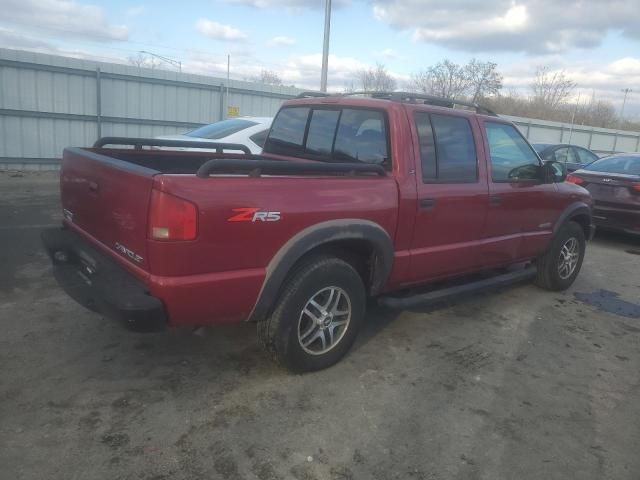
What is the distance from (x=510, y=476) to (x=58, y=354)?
2984 mm

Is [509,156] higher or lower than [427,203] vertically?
higher

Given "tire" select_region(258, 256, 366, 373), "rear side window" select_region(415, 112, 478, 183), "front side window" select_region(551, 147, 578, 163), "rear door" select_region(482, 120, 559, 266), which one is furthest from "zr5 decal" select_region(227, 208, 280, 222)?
"front side window" select_region(551, 147, 578, 163)

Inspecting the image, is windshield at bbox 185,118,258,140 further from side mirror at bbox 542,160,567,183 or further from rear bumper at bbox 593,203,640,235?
rear bumper at bbox 593,203,640,235

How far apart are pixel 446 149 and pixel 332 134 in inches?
36.2

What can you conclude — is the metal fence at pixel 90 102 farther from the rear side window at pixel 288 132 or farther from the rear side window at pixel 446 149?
the rear side window at pixel 446 149

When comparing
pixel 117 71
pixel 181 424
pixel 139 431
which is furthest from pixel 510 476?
pixel 117 71

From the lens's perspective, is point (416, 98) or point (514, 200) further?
point (514, 200)

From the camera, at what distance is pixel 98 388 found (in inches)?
127

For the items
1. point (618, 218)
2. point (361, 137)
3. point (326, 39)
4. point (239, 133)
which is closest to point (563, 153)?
point (618, 218)

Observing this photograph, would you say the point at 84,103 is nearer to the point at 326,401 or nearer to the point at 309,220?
the point at 309,220

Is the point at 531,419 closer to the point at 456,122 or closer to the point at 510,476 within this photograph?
the point at 510,476

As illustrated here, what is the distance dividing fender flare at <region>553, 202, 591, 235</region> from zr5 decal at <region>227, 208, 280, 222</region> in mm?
3592

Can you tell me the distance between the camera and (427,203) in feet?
12.7

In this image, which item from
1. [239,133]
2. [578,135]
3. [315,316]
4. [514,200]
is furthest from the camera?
[578,135]
